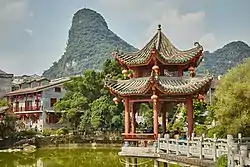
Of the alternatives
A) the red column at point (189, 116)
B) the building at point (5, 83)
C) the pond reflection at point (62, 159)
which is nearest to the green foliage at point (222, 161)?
the red column at point (189, 116)

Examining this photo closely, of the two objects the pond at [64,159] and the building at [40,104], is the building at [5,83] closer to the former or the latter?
the building at [40,104]

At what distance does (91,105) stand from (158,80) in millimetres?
28415

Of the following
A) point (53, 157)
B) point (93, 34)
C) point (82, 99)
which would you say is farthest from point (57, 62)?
point (53, 157)

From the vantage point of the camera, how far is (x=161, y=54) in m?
15.6

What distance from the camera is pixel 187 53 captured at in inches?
616

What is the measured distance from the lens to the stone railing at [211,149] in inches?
311

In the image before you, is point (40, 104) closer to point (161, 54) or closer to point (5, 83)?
point (5, 83)

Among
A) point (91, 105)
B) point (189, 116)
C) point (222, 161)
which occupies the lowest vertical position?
point (222, 161)

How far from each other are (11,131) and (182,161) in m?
29.7

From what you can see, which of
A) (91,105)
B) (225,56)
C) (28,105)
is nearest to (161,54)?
(91,105)

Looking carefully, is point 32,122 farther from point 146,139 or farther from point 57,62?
point 57,62

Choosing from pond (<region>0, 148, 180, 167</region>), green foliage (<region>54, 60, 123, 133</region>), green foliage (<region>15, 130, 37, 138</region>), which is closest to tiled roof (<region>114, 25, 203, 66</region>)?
pond (<region>0, 148, 180, 167</region>)

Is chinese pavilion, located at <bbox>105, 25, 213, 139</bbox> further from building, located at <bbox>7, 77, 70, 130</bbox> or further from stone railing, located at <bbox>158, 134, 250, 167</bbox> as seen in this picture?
building, located at <bbox>7, 77, 70, 130</bbox>

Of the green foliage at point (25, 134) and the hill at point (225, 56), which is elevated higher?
the hill at point (225, 56)
